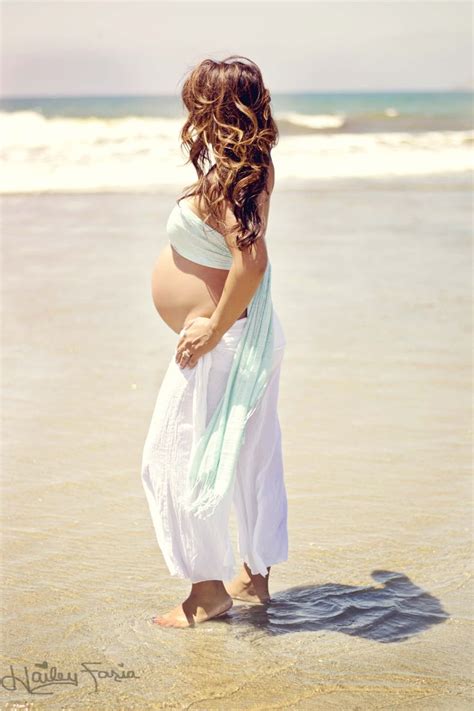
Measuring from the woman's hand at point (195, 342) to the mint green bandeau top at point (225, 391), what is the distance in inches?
1.1

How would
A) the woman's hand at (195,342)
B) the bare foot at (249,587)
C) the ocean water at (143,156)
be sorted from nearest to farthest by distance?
the woman's hand at (195,342) < the bare foot at (249,587) < the ocean water at (143,156)

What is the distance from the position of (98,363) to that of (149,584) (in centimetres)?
271

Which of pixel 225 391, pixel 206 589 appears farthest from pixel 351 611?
pixel 225 391

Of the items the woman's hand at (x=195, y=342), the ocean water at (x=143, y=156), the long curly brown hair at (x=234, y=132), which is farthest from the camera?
the ocean water at (x=143, y=156)

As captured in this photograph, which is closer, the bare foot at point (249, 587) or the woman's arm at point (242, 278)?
the woman's arm at point (242, 278)

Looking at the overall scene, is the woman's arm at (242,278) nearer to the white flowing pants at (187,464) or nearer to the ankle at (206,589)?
the white flowing pants at (187,464)

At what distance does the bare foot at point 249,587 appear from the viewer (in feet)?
10.7

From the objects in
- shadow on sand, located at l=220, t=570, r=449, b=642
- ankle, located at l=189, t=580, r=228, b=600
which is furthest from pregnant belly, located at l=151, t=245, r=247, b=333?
shadow on sand, located at l=220, t=570, r=449, b=642

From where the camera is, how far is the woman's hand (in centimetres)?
293

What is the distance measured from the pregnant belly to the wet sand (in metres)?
1.03

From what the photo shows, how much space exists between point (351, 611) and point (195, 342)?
1087 mm

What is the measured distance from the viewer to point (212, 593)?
3.11m

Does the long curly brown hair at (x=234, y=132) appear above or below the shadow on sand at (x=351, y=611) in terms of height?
above

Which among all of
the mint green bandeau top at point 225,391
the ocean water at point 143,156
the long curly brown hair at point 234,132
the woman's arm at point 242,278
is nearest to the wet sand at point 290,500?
the mint green bandeau top at point 225,391
